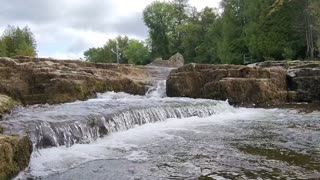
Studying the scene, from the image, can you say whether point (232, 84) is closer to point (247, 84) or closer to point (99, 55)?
point (247, 84)

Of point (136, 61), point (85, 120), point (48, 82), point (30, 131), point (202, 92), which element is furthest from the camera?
point (136, 61)

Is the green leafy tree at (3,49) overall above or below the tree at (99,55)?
below

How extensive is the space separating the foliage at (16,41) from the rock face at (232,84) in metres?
26.8

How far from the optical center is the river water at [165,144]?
5957 millimetres

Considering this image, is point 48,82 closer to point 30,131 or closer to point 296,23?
point 30,131

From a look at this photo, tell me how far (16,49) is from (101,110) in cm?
3616

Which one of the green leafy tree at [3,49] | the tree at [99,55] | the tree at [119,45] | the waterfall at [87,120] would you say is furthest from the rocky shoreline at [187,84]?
the tree at [119,45]

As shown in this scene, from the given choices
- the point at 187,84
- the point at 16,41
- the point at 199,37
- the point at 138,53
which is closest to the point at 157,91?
the point at 187,84

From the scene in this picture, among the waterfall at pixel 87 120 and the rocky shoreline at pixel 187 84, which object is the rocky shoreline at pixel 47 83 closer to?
the rocky shoreline at pixel 187 84

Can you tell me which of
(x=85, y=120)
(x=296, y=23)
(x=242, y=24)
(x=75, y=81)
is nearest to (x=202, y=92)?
(x=75, y=81)

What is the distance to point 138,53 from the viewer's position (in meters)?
71.6

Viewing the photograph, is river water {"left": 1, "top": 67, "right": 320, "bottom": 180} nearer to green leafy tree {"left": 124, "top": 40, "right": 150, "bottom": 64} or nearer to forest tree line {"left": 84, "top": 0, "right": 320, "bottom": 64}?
forest tree line {"left": 84, "top": 0, "right": 320, "bottom": 64}

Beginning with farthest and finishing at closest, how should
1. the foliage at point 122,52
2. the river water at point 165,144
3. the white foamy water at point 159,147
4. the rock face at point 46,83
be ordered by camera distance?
the foliage at point 122,52
the rock face at point 46,83
the white foamy water at point 159,147
the river water at point 165,144

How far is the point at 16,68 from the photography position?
51.1ft
